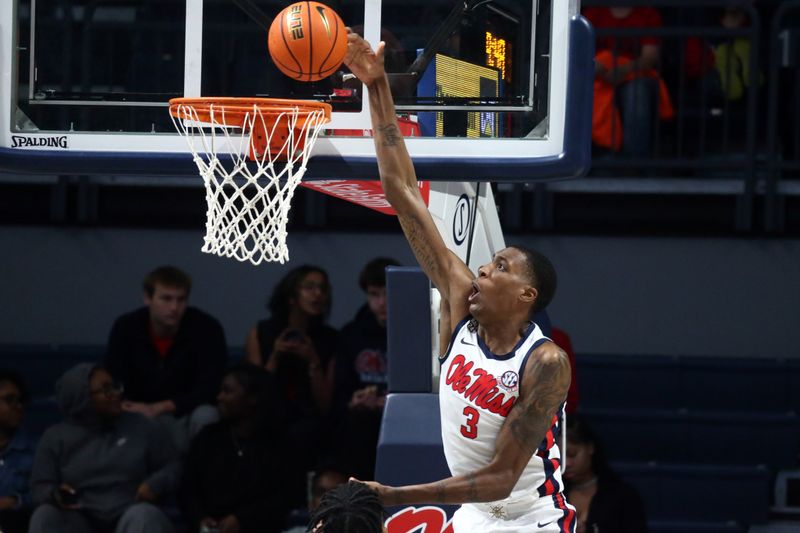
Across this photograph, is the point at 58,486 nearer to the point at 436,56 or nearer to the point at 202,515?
the point at 202,515

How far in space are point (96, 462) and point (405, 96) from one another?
3.11 metres

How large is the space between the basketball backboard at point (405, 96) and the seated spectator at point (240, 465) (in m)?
2.39

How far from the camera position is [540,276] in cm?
420

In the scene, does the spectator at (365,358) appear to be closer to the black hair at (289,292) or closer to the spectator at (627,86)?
the black hair at (289,292)

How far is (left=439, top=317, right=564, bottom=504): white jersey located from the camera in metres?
4.10

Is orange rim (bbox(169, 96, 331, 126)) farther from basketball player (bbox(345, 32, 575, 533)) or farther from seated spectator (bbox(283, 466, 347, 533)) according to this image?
seated spectator (bbox(283, 466, 347, 533))

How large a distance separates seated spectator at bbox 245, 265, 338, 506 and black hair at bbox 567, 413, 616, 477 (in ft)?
4.48

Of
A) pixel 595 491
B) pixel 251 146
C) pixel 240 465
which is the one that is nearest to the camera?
pixel 251 146

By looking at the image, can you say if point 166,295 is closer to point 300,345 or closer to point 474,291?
point 300,345

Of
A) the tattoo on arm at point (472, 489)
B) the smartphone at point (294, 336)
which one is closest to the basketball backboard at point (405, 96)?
the tattoo on arm at point (472, 489)

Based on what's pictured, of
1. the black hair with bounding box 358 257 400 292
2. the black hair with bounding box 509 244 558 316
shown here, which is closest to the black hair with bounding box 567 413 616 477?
the black hair with bounding box 358 257 400 292

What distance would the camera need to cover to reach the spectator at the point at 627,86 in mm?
8656

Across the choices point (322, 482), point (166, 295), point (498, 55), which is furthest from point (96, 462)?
point (498, 55)

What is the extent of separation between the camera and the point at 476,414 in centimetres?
411
